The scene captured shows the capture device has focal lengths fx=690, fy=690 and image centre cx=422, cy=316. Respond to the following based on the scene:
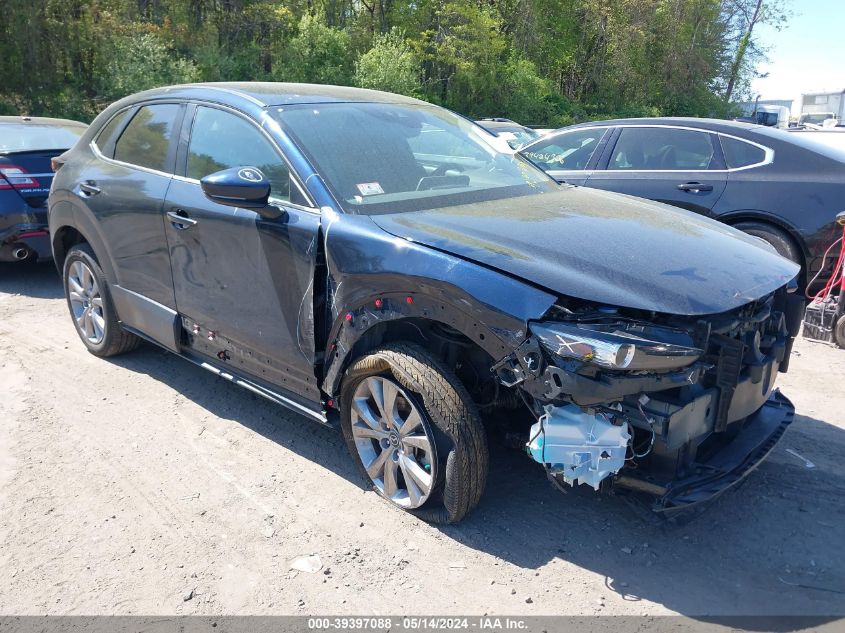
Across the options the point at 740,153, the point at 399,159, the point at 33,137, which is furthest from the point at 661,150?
the point at 33,137

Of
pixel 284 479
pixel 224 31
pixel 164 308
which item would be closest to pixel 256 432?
pixel 284 479

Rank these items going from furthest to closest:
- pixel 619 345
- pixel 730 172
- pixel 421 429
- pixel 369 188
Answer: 1. pixel 730 172
2. pixel 369 188
3. pixel 421 429
4. pixel 619 345

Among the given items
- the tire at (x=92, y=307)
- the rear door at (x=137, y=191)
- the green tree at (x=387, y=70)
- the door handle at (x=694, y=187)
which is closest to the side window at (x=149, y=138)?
the rear door at (x=137, y=191)

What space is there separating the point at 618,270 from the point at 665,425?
2.10ft

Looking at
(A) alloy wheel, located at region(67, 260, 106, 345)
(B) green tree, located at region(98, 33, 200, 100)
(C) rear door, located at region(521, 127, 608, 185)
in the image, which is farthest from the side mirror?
(B) green tree, located at region(98, 33, 200, 100)

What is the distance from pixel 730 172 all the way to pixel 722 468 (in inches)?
165

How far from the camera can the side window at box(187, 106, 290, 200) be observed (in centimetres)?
350

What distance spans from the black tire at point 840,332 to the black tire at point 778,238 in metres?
0.59

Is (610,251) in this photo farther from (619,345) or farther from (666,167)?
(666,167)

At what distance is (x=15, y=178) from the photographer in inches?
278

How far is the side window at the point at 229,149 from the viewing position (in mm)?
Answer: 3498

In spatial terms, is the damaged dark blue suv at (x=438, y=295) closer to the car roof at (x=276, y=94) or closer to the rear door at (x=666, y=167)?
the car roof at (x=276, y=94)

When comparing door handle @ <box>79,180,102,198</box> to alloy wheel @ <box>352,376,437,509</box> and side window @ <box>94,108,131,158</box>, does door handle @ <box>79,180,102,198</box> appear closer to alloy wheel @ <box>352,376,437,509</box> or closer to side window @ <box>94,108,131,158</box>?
side window @ <box>94,108,131,158</box>

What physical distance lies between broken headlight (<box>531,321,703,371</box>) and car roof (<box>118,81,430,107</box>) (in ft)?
7.05
